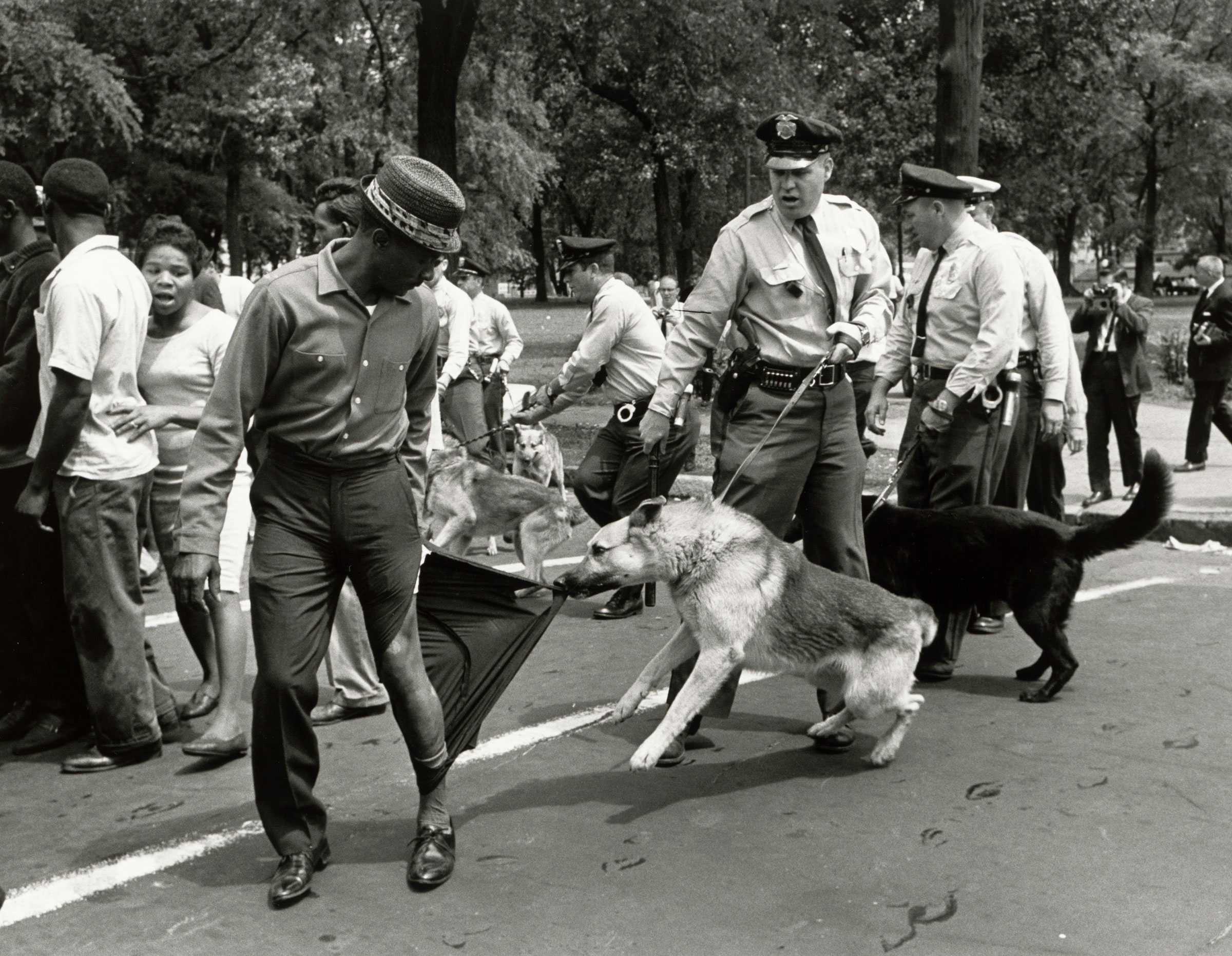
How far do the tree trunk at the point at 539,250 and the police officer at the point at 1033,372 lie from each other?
60114mm

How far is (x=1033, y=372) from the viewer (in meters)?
8.09

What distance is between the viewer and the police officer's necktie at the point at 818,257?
223 inches

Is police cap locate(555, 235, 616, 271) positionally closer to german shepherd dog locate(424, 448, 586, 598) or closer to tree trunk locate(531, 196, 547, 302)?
german shepherd dog locate(424, 448, 586, 598)

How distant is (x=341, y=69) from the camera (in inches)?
1101

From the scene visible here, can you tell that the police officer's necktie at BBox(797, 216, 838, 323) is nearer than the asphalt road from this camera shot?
No

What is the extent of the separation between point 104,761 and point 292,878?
1.70 m

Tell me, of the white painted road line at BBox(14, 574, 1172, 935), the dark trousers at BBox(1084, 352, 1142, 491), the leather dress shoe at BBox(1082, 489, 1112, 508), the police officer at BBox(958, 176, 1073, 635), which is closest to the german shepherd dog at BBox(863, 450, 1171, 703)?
the police officer at BBox(958, 176, 1073, 635)

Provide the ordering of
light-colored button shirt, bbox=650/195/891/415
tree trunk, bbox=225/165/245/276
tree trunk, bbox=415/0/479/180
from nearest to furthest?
1. light-colored button shirt, bbox=650/195/891/415
2. tree trunk, bbox=415/0/479/180
3. tree trunk, bbox=225/165/245/276

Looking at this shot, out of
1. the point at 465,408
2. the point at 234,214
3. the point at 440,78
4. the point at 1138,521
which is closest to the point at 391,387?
the point at 1138,521

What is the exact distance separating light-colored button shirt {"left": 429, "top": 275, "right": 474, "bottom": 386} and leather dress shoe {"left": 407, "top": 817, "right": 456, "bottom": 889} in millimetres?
6845

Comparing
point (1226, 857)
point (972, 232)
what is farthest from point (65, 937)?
point (972, 232)

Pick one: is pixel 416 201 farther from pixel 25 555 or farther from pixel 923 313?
pixel 923 313

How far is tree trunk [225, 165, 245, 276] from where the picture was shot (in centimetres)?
3766

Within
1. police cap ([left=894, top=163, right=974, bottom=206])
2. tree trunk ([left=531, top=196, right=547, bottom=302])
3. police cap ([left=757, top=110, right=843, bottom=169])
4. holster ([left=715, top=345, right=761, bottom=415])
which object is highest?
police cap ([left=757, top=110, right=843, bottom=169])
